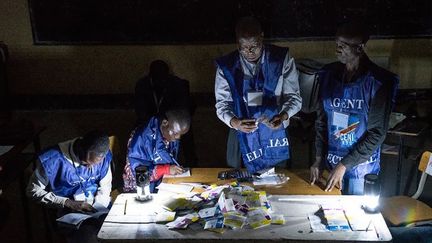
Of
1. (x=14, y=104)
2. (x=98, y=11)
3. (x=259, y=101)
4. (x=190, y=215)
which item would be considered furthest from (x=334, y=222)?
(x=14, y=104)

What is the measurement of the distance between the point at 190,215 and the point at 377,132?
115 centimetres

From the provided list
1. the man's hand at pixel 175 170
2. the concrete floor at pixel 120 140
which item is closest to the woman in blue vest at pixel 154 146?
the man's hand at pixel 175 170

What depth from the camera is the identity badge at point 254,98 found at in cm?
329

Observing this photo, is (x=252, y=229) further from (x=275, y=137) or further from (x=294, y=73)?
(x=294, y=73)

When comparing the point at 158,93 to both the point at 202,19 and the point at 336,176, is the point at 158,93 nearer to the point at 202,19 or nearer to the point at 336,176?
the point at 336,176

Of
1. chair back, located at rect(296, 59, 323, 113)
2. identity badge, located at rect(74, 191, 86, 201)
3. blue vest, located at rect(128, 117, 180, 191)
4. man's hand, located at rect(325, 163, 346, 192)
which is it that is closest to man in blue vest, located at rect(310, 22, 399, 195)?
man's hand, located at rect(325, 163, 346, 192)

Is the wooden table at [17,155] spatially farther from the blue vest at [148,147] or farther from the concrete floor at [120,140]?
the blue vest at [148,147]

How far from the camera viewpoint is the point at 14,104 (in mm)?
6586

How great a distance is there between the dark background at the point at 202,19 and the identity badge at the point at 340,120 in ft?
10.8

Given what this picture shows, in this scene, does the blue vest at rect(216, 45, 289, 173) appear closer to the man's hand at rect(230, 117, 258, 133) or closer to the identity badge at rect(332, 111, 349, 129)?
the man's hand at rect(230, 117, 258, 133)

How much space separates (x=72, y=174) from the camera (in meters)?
3.08

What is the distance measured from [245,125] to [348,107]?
0.64 meters

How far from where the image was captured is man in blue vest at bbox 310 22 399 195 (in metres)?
2.80

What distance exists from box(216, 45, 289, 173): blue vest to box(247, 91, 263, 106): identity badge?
22 mm
